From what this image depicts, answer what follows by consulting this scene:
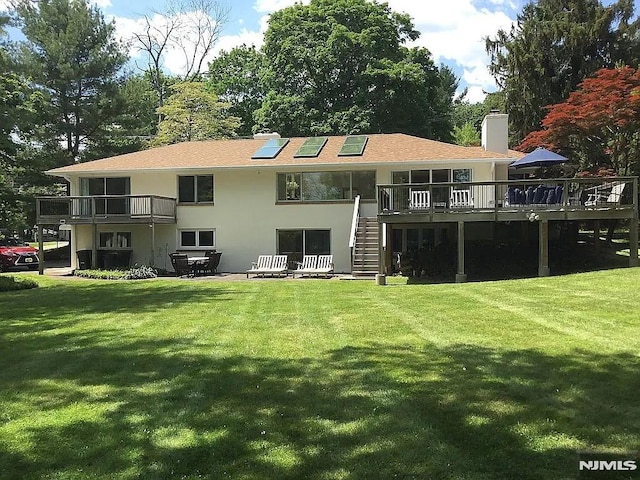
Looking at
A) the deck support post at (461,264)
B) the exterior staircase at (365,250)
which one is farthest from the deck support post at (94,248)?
the deck support post at (461,264)

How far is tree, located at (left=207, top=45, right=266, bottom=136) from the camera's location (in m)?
44.8

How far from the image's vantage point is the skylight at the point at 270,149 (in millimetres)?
22609

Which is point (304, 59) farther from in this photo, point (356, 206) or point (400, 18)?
point (356, 206)

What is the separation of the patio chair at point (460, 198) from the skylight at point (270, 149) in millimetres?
8010

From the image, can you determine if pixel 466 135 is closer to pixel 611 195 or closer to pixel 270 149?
pixel 270 149

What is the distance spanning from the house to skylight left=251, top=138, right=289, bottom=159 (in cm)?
8

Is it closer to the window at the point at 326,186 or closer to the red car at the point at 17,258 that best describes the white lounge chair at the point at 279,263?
the window at the point at 326,186

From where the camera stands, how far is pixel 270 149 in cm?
2353

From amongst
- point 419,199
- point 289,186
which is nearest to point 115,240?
point 289,186

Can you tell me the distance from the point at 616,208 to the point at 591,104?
26.1ft

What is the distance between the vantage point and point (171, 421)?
4.70 m

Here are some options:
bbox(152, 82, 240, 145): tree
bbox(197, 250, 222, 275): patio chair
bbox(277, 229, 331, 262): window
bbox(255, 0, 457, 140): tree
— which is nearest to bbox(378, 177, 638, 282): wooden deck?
bbox(277, 229, 331, 262): window

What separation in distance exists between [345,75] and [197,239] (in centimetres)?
1975

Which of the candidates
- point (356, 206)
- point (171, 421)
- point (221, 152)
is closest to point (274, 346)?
point (171, 421)
